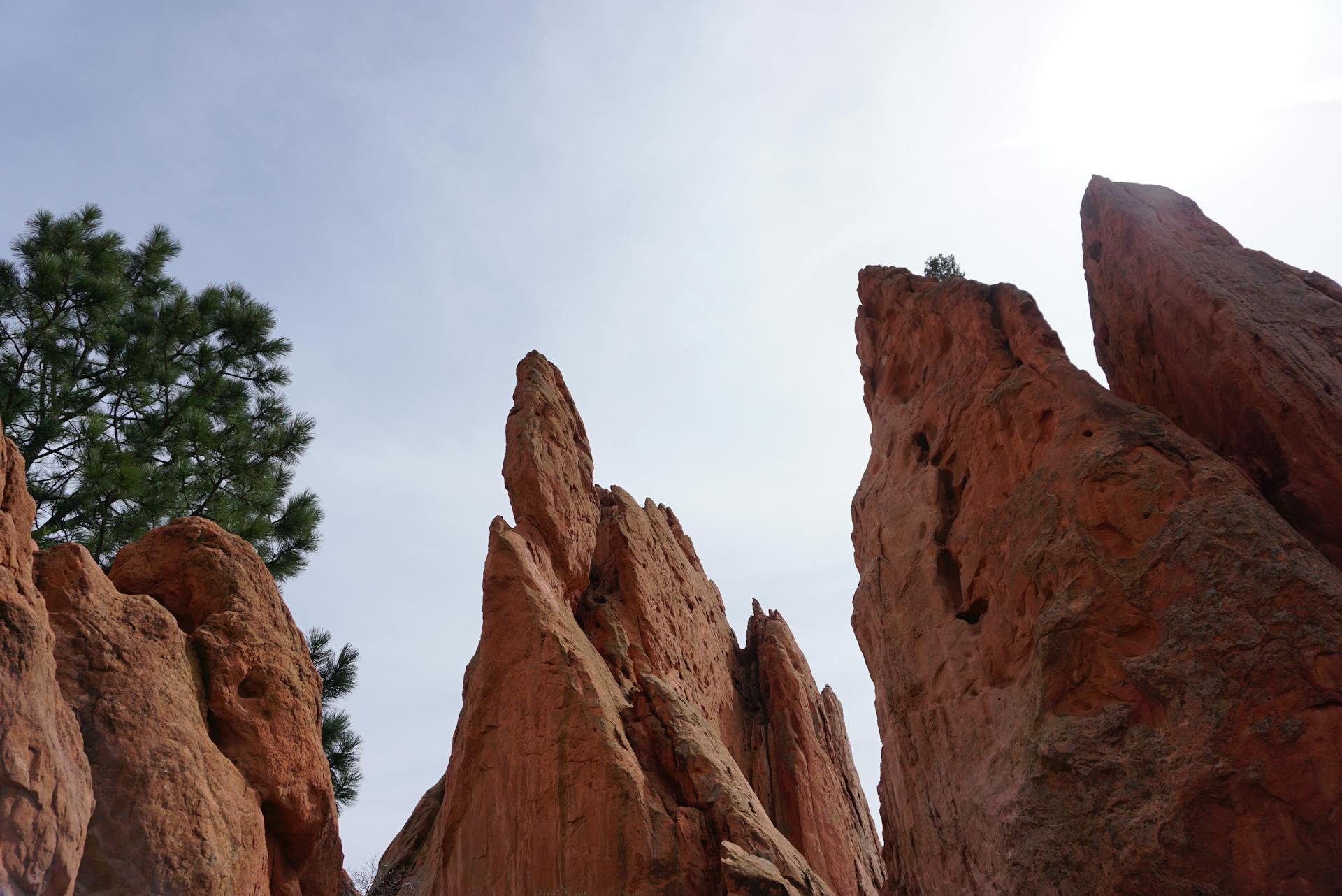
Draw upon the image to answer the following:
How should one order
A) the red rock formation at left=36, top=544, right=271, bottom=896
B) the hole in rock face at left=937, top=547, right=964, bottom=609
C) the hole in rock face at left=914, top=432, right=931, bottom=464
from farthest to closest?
the hole in rock face at left=914, top=432, right=931, bottom=464
the hole in rock face at left=937, top=547, right=964, bottom=609
the red rock formation at left=36, top=544, right=271, bottom=896

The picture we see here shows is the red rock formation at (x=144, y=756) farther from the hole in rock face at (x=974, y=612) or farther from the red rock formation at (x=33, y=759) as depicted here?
the hole in rock face at (x=974, y=612)

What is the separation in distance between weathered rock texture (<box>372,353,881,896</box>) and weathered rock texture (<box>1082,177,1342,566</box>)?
8.56 m

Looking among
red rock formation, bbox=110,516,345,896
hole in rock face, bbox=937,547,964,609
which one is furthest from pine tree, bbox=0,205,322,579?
hole in rock face, bbox=937,547,964,609

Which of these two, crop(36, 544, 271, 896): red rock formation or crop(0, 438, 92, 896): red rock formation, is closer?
crop(0, 438, 92, 896): red rock formation

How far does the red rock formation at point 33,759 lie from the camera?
7.81 metres

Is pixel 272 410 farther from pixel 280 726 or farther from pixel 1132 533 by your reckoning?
pixel 1132 533

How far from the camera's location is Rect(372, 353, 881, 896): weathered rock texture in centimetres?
1454

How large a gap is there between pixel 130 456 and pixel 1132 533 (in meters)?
14.4

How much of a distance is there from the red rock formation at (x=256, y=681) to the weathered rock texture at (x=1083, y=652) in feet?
26.2

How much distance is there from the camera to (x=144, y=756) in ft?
33.8

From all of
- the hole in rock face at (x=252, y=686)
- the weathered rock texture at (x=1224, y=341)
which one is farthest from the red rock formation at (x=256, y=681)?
the weathered rock texture at (x=1224, y=341)

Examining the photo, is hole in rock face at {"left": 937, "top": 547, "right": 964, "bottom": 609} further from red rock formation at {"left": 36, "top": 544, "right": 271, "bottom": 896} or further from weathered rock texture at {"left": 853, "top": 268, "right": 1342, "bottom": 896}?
red rock formation at {"left": 36, "top": 544, "right": 271, "bottom": 896}

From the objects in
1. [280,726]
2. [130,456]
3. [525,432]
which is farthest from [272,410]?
[280,726]

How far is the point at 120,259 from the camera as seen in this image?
18.5 m
